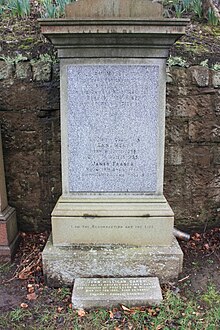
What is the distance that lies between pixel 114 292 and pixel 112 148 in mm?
1229

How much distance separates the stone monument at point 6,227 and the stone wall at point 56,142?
24 cm

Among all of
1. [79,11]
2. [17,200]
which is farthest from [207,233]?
[79,11]

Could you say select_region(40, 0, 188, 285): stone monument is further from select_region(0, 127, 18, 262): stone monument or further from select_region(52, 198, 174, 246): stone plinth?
select_region(0, 127, 18, 262): stone monument

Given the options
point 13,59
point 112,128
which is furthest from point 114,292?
point 13,59

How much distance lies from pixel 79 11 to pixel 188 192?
2.37 m

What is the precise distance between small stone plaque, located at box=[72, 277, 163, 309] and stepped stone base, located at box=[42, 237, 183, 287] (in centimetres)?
7

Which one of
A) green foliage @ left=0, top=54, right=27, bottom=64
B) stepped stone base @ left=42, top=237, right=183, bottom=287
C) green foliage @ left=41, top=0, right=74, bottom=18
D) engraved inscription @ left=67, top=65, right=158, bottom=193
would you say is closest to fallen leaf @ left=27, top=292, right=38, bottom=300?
stepped stone base @ left=42, top=237, right=183, bottom=287

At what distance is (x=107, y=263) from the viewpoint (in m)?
2.93

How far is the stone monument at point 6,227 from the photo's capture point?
3.51 metres

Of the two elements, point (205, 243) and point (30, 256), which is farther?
point (205, 243)

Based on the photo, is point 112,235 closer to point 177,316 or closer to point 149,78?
point 177,316

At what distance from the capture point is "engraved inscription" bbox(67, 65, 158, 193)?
2.87 metres

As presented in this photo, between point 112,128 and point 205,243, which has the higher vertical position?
point 112,128

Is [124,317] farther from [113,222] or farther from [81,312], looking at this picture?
[113,222]
